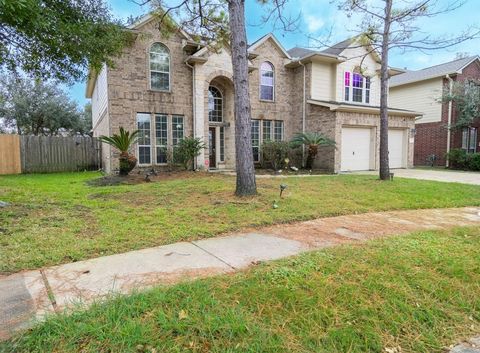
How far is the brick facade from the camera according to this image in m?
19.1

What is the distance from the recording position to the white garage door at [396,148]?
1712 centimetres

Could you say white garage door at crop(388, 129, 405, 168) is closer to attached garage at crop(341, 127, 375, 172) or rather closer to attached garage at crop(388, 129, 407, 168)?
attached garage at crop(388, 129, 407, 168)

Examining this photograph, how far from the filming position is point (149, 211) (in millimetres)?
5809

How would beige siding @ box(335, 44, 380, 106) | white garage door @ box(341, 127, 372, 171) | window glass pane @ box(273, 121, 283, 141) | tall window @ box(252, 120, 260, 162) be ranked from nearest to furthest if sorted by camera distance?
white garage door @ box(341, 127, 372, 171), tall window @ box(252, 120, 260, 162), beige siding @ box(335, 44, 380, 106), window glass pane @ box(273, 121, 283, 141)

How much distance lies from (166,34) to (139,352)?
35.6 ft

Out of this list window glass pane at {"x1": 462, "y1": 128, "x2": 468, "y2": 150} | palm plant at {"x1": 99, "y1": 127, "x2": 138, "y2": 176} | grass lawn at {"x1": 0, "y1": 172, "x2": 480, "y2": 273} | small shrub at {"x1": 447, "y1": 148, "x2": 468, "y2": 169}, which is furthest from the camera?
window glass pane at {"x1": 462, "y1": 128, "x2": 468, "y2": 150}

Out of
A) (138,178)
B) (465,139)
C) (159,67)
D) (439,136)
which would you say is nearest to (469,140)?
(465,139)

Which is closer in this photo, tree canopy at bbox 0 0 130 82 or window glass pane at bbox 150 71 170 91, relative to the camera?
tree canopy at bbox 0 0 130 82

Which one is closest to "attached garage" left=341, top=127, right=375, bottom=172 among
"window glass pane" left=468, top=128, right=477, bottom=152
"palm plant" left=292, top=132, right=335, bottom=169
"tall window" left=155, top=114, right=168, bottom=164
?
"palm plant" left=292, top=132, right=335, bottom=169

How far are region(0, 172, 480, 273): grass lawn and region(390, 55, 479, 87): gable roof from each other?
13682 mm

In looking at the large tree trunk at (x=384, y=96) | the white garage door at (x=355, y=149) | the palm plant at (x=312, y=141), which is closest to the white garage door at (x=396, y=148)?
the white garage door at (x=355, y=149)

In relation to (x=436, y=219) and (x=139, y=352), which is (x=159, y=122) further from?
(x=139, y=352)

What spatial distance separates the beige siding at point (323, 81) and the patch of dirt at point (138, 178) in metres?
8.31

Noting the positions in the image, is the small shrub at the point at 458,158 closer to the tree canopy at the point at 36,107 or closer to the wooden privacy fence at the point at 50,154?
the wooden privacy fence at the point at 50,154
